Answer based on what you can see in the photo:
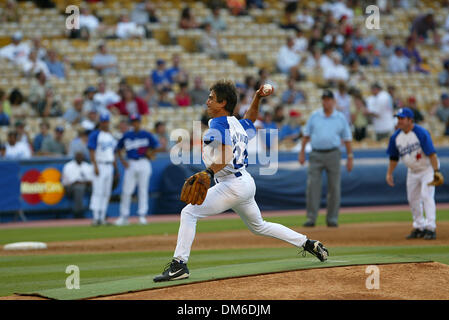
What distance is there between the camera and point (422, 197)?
458 inches

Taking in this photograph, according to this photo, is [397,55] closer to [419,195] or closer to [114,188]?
[114,188]

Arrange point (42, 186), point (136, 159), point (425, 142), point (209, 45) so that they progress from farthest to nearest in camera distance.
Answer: point (209, 45)
point (42, 186)
point (136, 159)
point (425, 142)

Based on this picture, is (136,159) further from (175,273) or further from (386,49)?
(386,49)

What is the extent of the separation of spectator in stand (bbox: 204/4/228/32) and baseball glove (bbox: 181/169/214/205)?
58.7ft

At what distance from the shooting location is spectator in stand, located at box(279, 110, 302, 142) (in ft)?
66.5

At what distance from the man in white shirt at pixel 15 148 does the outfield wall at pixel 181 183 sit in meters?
0.69

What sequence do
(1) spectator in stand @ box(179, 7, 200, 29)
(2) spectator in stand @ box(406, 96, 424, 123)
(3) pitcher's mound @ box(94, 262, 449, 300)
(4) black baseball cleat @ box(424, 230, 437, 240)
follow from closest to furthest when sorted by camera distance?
(3) pitcher's mound @ box(94, 262, 449, 300) < (4) black baseball cleat @ box(424, 230, 437, 240) < (2) spectator in stand @ box(406, 96, 424, 123) < (1) spectator in stand @ box(179, 7, 200, 29)

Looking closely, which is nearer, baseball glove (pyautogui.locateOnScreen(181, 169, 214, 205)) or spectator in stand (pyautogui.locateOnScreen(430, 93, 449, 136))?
baseball glove (pyautogui.locateOnScreen(181, 169, 214, 205))

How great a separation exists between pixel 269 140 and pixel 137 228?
18.1 feet

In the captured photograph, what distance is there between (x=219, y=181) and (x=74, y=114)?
40.9ft

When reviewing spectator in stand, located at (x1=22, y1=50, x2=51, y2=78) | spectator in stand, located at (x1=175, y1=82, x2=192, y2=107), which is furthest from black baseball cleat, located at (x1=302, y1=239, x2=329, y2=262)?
spectator in stand, located at (x1=22, y1=50, x2=51, y2=78)

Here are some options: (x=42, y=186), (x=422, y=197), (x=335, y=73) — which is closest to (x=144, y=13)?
(x=335, y=73)

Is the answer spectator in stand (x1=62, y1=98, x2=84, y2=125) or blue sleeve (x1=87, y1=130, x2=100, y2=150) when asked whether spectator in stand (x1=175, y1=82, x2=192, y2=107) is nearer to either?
spectator in stand (x1=62, y1=98, x2=84, y2=125)
